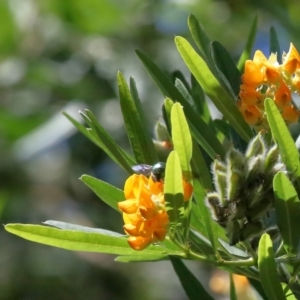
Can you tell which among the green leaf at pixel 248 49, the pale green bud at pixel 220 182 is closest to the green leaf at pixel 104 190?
the pale green bud at pixel 220 182

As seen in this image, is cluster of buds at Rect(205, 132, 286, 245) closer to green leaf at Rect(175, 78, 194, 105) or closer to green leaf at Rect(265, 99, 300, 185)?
green leaf at Rect(265, 99, 300, 185)

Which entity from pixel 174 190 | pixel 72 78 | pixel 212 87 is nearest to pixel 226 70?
pixel 212 87

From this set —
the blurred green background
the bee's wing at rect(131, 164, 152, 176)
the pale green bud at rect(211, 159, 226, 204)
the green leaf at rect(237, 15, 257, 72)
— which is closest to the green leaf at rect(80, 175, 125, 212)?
the bee's wing at rect(131, 164, 152, 176)

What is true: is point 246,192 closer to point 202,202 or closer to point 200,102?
point 202,202

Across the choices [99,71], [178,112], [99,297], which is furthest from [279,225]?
[99,297]

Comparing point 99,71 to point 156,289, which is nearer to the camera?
point 99,71

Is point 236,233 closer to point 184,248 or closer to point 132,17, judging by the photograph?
point 184,248
